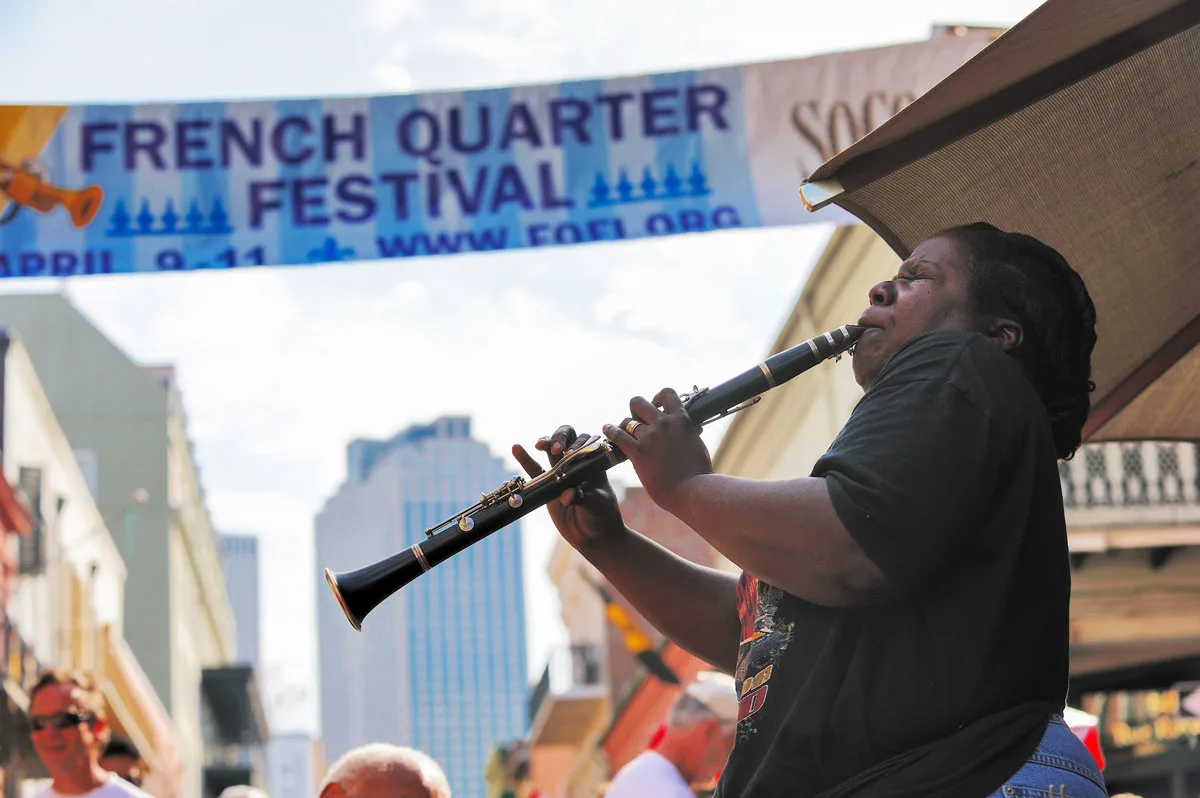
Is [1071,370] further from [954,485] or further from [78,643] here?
[78,643]

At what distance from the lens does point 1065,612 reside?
2709 millimetres

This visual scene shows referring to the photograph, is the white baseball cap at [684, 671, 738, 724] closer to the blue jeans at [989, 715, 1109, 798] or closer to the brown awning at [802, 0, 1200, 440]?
the brown awning at [802, 0, 1200, 440]

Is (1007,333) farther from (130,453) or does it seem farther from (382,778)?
(130,453)

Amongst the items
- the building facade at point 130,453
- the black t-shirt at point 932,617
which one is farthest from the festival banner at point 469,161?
the building facade at point 130,453

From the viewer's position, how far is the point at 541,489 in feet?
10.8

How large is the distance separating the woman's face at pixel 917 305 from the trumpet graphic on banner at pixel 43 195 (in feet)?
16.1

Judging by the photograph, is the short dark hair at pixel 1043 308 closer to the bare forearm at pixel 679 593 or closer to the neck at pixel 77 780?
the bare forearm at pixel 679 593

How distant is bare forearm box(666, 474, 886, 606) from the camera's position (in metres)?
2.54

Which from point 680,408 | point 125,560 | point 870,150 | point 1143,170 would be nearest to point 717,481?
point 680,408

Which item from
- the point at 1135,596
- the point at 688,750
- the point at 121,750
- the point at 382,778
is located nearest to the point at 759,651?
the point at 382,778

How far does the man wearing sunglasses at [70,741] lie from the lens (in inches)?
221

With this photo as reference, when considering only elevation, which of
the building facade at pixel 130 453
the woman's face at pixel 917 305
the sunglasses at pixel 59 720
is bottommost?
the sunglasses at pixel 59 720

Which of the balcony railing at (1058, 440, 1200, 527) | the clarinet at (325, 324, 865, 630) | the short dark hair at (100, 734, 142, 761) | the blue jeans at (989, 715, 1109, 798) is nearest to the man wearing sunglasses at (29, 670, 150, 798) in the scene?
the short dark hair at (100, 734, 142, 761)

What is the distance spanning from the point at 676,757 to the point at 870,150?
3.53m
